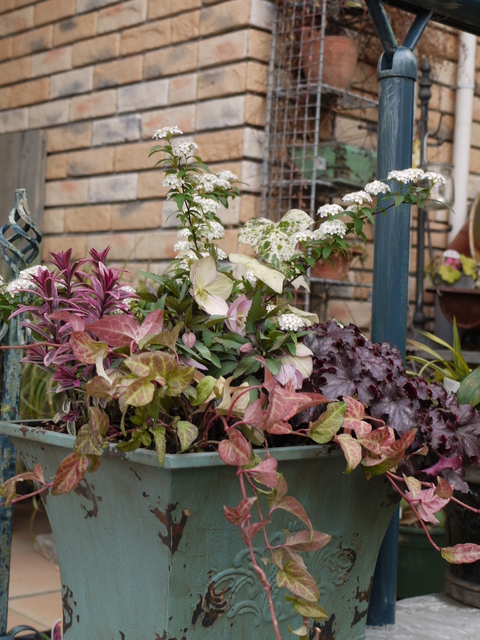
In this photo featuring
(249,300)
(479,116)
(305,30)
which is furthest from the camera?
(479,116)

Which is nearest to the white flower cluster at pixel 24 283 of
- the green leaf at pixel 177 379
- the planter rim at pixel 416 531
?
the green leaf at pixel 177 379

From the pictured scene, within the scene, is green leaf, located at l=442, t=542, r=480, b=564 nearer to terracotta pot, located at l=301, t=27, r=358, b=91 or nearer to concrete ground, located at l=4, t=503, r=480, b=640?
concrete ground, located at l=4, t=503, r=480, b=640

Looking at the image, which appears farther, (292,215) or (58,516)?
(292,215)

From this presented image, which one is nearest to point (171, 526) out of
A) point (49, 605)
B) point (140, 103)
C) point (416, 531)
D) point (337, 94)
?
point (416, 531)

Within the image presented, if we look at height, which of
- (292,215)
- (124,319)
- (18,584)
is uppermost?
(292,215)

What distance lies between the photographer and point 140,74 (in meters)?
3.55

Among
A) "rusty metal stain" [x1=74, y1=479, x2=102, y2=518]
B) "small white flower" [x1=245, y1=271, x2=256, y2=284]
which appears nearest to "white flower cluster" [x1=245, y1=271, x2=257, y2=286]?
"small white flower" [x1=245, y1=271, x2=256, y2=284]

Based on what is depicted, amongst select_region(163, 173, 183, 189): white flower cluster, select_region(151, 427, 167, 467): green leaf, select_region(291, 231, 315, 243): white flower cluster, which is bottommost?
select_region(151, 427, 167, 467): green leaf

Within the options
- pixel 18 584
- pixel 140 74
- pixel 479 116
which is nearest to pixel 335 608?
pixel 18 584

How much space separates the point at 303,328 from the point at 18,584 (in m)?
2.18

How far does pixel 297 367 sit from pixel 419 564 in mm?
1560

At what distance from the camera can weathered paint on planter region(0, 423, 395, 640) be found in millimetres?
794

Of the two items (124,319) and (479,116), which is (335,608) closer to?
(124,319)

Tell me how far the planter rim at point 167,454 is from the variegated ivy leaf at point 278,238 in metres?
0.27
